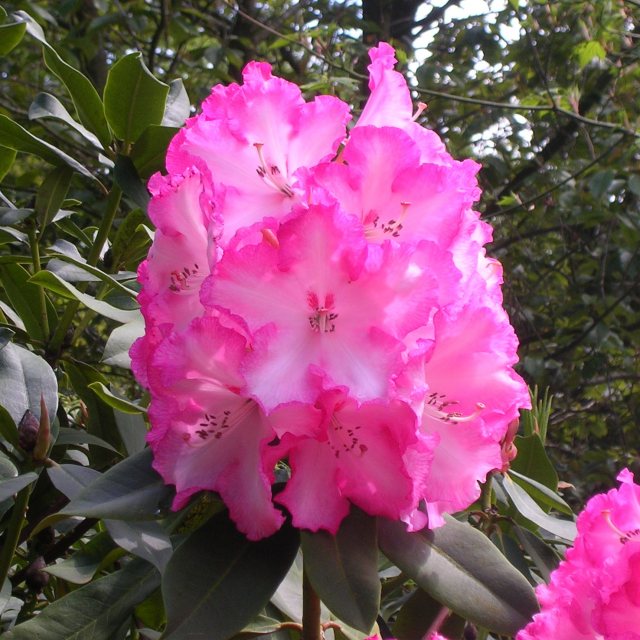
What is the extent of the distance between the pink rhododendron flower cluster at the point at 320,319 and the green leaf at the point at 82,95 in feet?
0.91

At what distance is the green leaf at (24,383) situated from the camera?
754mm

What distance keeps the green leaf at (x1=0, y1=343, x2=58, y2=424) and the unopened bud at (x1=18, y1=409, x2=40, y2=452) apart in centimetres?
5

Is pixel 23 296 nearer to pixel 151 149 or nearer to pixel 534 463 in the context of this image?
pixel 151 149

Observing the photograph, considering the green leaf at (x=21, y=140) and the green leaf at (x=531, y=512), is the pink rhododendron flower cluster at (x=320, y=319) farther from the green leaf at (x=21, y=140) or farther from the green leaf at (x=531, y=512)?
the green leaf at (x=21, y=140)

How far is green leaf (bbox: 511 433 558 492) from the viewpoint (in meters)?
0.85

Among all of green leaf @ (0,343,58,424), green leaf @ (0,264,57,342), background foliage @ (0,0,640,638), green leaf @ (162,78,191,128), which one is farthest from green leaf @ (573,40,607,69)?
green leaf @ (0,343,58,424)

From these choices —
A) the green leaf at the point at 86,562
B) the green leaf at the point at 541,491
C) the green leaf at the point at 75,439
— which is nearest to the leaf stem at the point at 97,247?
the green leaf at the point at 75,439

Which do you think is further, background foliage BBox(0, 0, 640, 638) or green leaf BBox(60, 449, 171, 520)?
background foliage BBox(0, 0, 640, 638)

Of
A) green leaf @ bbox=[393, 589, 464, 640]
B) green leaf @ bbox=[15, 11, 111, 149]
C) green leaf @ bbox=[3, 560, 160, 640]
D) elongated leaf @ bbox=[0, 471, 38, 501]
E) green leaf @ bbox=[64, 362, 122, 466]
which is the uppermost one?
green leaf @ bbox=[15, 11, 111, 149]

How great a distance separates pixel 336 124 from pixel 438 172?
0.30 feet

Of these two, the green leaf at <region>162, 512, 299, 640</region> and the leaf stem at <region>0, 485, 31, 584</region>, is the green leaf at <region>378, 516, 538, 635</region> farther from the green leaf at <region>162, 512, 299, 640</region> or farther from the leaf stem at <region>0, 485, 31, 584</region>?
the leaf stem at <region>0, 485, 31, 584</region>

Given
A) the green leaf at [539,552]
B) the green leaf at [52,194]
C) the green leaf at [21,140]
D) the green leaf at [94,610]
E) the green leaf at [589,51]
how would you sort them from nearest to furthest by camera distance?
the green leaf at [94,610] → the green leaf at [539,552] → the green leaf at [21,140] → the green leaf at [52,194] → the green leaf at [589,51]

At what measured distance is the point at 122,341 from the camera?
81 cm

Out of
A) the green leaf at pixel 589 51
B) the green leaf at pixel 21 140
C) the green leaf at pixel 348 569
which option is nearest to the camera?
the green leaf at pixel 348 569
